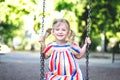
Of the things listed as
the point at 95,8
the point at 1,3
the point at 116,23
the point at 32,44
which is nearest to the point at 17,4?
the point at 1,3

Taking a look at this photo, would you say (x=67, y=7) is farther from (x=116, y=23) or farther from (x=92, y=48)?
(x=92, y=48)

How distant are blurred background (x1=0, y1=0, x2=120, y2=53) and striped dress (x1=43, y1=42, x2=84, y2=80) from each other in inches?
209

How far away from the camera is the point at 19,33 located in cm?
4159

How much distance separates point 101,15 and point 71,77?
2494cm

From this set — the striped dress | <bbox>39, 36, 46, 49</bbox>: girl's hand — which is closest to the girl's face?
the striped dress

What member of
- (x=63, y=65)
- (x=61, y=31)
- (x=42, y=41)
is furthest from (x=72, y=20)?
(x=63, y=65)

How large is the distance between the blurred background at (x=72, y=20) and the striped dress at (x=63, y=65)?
17.4ft

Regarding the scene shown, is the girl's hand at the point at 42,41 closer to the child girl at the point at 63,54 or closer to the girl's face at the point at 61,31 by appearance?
the child girl at the point at 63,54

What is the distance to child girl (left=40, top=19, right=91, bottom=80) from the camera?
430 centimetres

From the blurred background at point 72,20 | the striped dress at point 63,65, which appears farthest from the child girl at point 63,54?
the blurred background at point 72,20

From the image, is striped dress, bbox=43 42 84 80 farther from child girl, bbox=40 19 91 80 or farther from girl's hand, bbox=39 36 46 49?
girl's hand, bbox=39 36 46 49

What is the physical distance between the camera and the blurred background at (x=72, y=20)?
10415 mm

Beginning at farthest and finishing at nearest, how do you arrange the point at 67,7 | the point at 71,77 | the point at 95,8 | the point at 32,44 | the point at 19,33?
the point at 19,33 → the point at 32,44 → the point at 95,8 → the point at 67,7 → the point at 71,77

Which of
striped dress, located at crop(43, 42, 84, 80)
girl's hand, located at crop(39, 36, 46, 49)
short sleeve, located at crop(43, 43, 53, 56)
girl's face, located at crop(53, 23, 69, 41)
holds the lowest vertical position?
striped dress, located at crop(43, 42, 84, 80)
